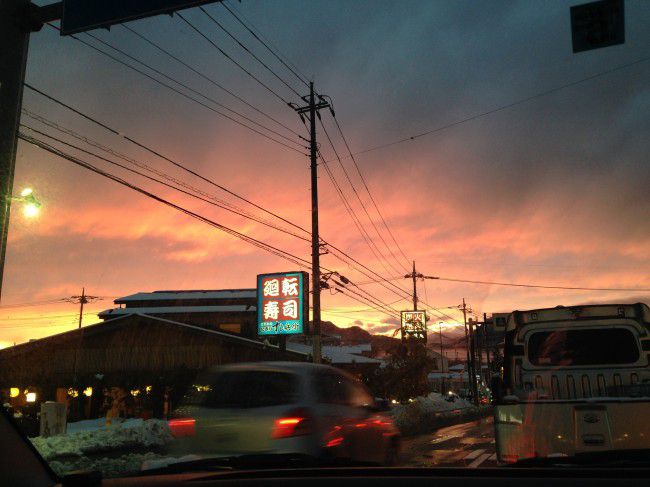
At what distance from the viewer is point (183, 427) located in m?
7.22

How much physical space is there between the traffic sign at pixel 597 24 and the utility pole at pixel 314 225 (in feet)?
55.7

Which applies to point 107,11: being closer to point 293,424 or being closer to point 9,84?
point 9,84

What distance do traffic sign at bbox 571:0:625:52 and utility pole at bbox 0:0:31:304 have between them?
5.80m

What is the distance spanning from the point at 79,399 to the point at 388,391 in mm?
18559

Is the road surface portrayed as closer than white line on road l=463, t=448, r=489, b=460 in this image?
Yes

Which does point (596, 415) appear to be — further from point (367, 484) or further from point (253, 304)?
point (253, 304)

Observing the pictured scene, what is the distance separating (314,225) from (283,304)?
24.4 feet

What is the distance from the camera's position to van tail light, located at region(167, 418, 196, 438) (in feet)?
23.5

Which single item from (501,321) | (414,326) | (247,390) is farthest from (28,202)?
(414,326)

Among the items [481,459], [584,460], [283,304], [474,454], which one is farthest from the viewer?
[283,304]

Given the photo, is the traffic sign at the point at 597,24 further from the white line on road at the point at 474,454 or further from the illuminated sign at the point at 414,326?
the illuminated sign at the point at 414,326

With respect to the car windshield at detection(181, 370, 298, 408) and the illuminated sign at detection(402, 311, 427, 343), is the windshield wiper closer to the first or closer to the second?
the car windshield at detection(181, 370, 298, 408)

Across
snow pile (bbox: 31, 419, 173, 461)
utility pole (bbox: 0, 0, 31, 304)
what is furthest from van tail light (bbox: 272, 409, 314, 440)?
snow pile (bbox: 31, 419, 173, 461)

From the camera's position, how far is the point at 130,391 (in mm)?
29781
